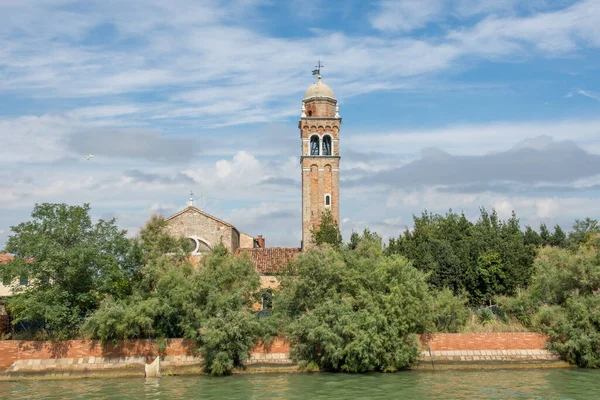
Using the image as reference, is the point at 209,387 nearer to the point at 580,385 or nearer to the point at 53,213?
the point at 53,213

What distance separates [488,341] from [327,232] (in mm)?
17390

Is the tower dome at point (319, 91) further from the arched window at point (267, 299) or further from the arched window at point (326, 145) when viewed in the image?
the arched window at point (267, 299)

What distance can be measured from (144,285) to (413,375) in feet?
45.6

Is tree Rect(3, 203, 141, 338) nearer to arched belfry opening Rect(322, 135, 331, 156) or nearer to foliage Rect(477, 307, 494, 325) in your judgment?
foliage Rect(477, 307, 494, 325)

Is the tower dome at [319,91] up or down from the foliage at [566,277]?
up

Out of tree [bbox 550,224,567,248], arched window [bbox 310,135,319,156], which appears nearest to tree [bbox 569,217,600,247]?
tree [bbox 550,224,567,248]

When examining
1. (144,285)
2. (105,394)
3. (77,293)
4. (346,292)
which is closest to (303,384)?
(346,292)

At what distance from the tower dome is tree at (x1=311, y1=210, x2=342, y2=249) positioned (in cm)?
964

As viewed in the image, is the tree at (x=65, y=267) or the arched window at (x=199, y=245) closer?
the tree at (x=65, y=267)

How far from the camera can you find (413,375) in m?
28.4

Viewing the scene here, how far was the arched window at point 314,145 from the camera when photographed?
5034 cm

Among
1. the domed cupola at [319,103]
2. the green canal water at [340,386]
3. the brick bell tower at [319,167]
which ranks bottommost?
the green canal water at [340,386]

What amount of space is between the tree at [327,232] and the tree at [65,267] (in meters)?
16.1

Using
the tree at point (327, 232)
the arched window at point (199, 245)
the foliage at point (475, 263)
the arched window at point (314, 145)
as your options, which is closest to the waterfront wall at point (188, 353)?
the foliage at point (475, 263)
